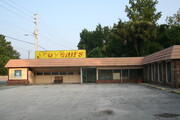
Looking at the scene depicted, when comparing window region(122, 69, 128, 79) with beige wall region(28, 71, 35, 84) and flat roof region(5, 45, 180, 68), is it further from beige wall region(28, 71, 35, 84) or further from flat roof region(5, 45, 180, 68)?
beige wall region(28, 71, 35, 84)

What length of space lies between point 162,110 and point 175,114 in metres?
0.97

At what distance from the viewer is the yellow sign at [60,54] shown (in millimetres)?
34750

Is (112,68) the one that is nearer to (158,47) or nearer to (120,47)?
(158,47)

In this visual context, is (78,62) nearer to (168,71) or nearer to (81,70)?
(81,70)

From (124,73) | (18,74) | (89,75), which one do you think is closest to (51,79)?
(18,74)

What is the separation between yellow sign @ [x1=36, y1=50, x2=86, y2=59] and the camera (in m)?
34.8

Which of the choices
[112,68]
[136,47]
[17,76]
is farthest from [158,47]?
[17,76]

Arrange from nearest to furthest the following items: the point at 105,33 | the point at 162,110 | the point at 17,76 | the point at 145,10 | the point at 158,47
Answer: the point at 162,110, the point at 17,76, the point at 158,47, the point at 145,10, the point at 105,33

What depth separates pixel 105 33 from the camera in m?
70.5

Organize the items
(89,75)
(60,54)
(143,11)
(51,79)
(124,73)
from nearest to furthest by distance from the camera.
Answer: (124,73)
(89,75)
(60,54)
(51,79)
(143,11)

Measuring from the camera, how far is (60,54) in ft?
115

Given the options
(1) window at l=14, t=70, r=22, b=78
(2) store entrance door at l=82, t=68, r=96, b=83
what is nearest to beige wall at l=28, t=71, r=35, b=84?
(1) window at l=14, t=70, r=22, b=78

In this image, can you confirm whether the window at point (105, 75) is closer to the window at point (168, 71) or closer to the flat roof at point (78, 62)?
the flat roof at point (78, 62)

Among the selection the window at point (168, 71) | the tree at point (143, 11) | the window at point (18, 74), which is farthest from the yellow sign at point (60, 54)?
the tree at point (143, 11)
